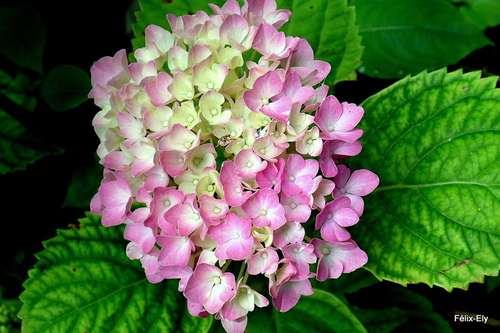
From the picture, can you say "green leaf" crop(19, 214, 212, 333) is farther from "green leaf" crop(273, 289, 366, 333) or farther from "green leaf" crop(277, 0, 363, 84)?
"green leaf" crop(277, 0, 363, 84)

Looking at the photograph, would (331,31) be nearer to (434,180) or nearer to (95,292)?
(434,180)

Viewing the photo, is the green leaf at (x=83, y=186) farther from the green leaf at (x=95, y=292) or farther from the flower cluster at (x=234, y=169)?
the flower cluster at (x=234, y=169)

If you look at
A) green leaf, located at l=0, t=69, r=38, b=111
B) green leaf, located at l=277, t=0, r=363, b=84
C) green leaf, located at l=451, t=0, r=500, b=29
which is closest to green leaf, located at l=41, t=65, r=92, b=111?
green leaf, located at l=0, t=69, r=38, b=111

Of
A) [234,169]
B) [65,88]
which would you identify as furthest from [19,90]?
[234,169]

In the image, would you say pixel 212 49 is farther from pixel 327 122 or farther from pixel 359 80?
pixel 359 80

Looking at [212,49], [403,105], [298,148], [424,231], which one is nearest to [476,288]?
[424,231]
